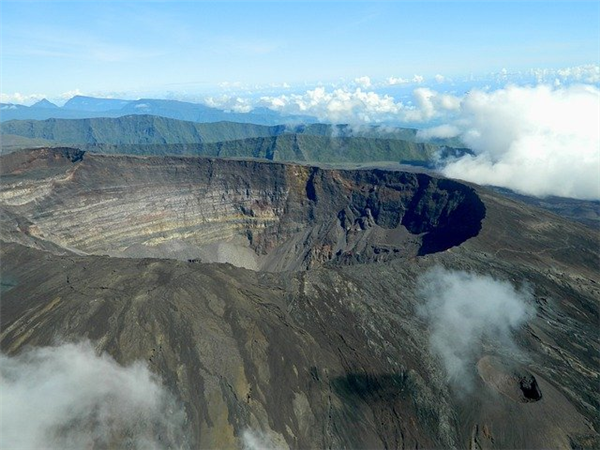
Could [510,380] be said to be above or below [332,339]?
below

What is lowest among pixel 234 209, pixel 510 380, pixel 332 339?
pixel 234 209

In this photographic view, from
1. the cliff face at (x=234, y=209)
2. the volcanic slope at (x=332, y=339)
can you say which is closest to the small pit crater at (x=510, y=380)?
the volcanic slope at (x=332, y=339)

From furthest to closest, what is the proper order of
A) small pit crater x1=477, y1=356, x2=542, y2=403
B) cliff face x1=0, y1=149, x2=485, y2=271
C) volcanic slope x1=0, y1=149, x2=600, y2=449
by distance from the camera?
cliff face x1=0, y1=149, x2=485, y2=271, small pit crater x1=477, y1=356, x2=542, y2=403, volcanic slope x1=0, y1=149, x2=600, y2=449

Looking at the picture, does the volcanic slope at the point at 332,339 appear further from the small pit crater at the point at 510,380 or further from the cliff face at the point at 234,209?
the cliff face at the point at 234,209

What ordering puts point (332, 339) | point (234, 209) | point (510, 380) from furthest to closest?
point (234, 209), point (332, 339), point (510, 380)

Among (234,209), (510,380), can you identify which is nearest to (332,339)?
(510,380)

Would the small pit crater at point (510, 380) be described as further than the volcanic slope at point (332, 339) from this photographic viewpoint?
Yes

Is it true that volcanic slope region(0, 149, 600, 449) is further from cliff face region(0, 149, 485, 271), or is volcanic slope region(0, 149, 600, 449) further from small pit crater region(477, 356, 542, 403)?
cliff face region(0, 149, 485, 271)

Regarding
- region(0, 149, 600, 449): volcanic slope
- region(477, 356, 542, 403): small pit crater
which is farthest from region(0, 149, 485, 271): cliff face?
region(477, 356, 542, 403): small pit crater

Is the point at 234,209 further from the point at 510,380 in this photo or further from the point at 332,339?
the point at 510,380
